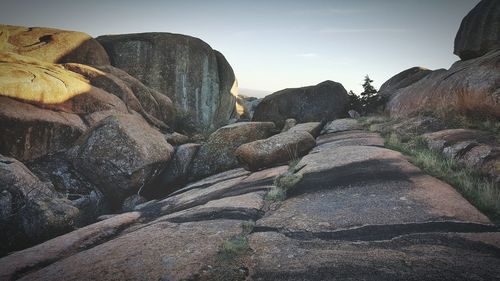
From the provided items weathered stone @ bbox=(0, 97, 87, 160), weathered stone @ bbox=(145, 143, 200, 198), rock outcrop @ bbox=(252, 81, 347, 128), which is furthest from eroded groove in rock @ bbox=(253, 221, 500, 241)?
rock outcrop @ bbox=(252, 81, 347, 128)

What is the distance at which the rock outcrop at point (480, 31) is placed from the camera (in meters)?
9.94

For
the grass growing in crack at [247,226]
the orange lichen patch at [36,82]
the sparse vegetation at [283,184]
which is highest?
the orange lichen patch at [36,82]

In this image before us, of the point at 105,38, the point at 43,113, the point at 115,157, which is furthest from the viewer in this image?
the point at 105,38

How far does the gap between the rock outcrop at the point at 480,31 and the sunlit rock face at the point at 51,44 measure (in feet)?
54.0

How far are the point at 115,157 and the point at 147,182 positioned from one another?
1.16m

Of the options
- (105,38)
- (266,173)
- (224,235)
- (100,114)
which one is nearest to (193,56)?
(105,38)

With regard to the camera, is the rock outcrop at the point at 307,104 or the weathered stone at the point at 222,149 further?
the rock outcrop at the point at 307,104

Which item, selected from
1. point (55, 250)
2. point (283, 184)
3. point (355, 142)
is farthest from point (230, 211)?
point (355, 142)

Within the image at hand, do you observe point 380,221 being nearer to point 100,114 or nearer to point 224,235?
point 224,235

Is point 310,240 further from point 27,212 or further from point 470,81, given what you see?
point 470,81

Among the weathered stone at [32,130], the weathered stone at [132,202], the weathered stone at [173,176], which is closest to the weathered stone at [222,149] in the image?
the weathered stone at [173,176]

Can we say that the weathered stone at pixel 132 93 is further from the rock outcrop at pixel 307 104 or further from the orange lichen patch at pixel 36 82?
the rock outcrop at pixel 307 104

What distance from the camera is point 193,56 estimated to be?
17.0 metres

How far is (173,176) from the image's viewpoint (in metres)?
8.74
